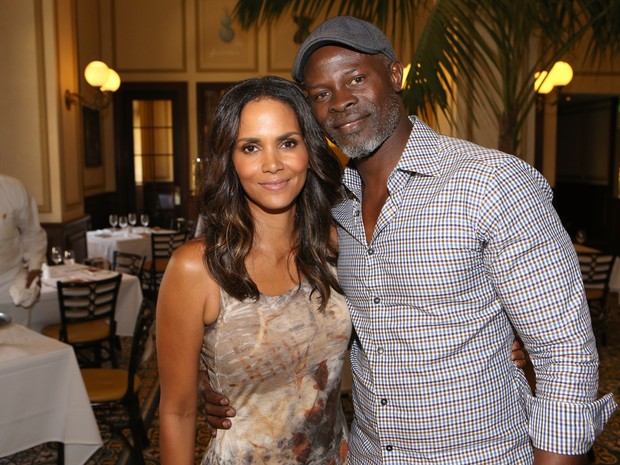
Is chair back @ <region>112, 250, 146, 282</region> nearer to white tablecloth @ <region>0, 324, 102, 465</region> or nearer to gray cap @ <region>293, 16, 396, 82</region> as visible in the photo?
white tablecloth @ <region>0, 324, 102, 465</region>

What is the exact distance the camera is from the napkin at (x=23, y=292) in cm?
410

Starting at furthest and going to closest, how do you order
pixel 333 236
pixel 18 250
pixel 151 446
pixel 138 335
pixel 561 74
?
pixel 561 74 → pixel 18 250 → pixel 151 446 → pixel 138 335 → pixel 333 236

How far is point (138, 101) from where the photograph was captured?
10.3 meters

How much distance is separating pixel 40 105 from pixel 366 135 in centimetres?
610

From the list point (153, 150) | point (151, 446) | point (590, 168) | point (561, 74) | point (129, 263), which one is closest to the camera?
point (151, 446)

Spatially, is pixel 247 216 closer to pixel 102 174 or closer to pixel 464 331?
pixel 464 331

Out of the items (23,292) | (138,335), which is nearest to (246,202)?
(138,335)

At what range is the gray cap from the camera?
159 centimetres

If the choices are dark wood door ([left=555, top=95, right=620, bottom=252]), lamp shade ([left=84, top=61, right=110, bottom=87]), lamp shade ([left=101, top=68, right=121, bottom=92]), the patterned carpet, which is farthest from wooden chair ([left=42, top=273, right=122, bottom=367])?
dark wood door ([left=555, top=95, right=620, bottom=252])

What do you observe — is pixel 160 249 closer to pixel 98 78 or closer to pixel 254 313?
pixel 98 78

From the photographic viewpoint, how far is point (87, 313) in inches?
186

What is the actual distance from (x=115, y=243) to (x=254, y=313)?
243 inches

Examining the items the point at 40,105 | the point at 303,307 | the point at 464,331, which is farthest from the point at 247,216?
the point at 40,105

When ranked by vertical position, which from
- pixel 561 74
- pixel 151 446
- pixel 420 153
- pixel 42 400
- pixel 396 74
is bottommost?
pixel 151 446
